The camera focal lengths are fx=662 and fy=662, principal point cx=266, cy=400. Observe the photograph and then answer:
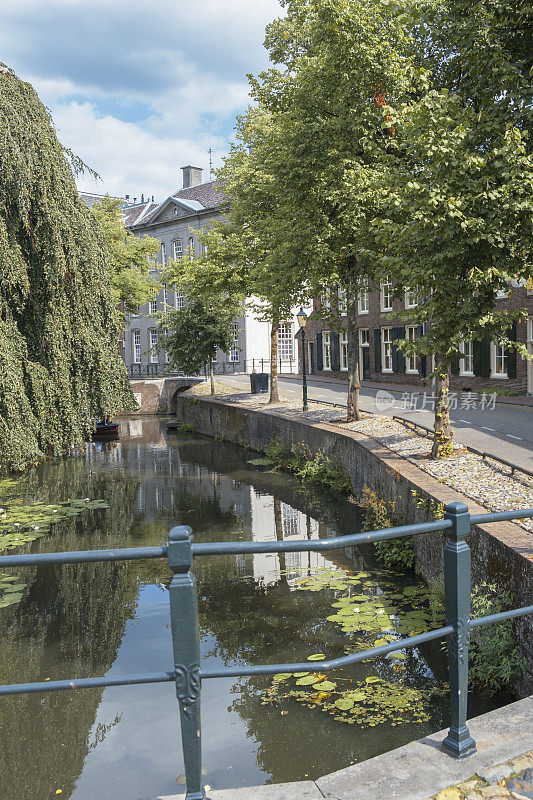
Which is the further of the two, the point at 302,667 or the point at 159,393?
the point at 159,393

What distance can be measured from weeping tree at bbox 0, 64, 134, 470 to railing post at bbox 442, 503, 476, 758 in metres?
7.64

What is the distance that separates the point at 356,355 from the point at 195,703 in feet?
49.3

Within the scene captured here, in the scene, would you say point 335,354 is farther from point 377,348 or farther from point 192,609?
point 192,609

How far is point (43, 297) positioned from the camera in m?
10.1

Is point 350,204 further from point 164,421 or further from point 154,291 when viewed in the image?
point 154,291

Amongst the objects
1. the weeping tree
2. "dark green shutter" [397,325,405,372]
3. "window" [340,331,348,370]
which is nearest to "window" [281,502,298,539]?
the weeping tree

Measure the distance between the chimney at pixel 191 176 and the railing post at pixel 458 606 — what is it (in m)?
51.7

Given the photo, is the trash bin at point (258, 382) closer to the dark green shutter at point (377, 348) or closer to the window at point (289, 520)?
the dark green shutter at point (377, 348)

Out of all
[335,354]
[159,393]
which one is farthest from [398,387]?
[159,393]

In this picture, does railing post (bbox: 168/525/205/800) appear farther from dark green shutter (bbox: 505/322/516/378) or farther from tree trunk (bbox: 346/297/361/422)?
dark green shutter (bbox: 505/322/516/378)

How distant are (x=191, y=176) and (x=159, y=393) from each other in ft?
75.0

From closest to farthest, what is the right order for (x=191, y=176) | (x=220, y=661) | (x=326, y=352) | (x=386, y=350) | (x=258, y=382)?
(x=220, y=661)
(x=258, y=382)
(x=386, y=350)
(x=326, y=352)
(x=191, y=176)

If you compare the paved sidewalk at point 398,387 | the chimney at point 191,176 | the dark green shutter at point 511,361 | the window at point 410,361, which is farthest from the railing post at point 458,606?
the chimney at point 191,176

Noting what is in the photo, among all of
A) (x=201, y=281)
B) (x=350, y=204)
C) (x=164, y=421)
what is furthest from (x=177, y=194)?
(x=350, y=204)
